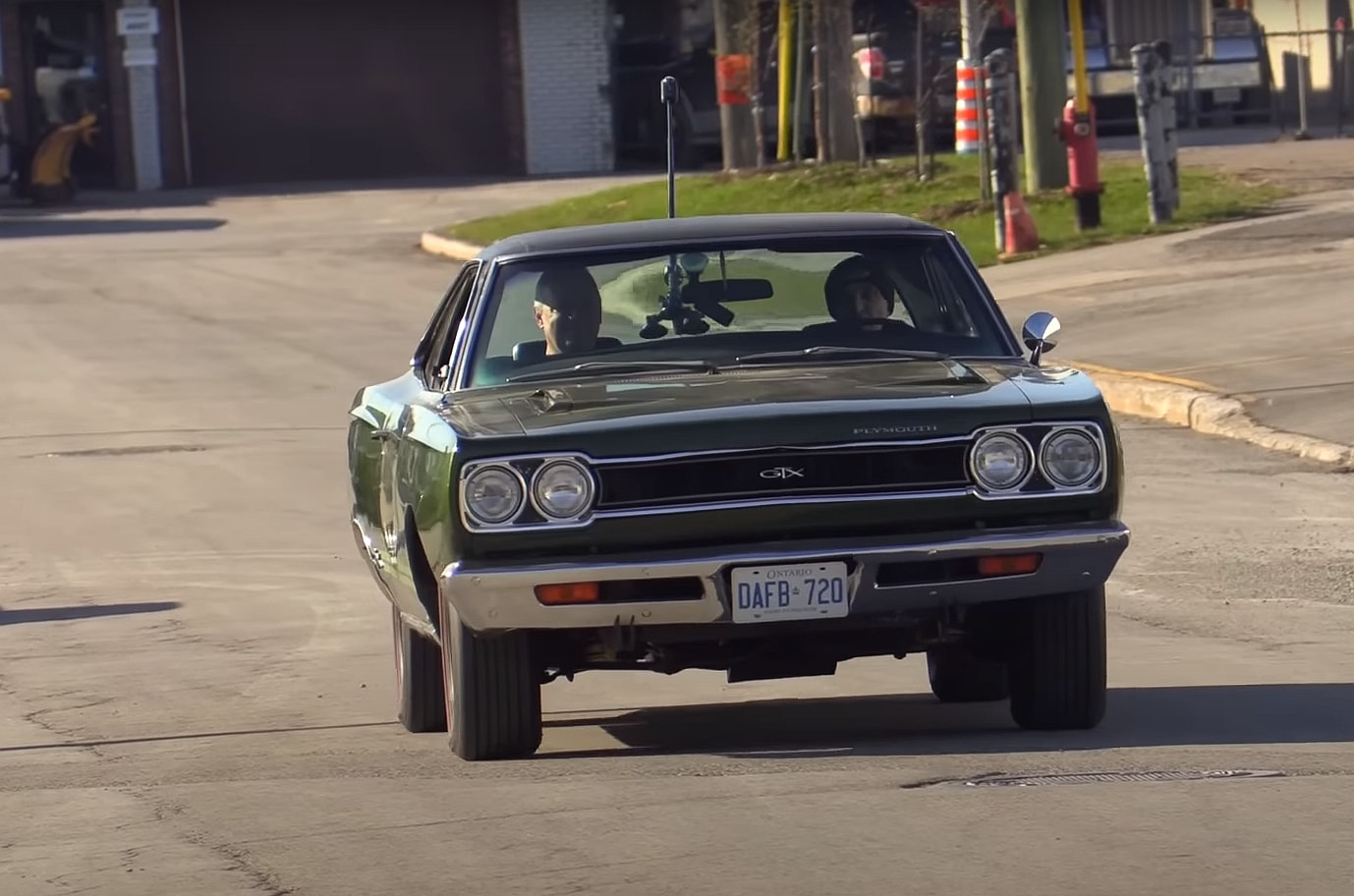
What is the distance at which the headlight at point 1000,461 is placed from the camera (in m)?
6.60

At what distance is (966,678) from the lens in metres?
7.99

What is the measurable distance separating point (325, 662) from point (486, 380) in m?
Result: 2.42

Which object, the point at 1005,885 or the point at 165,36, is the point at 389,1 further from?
the point at 1005,885

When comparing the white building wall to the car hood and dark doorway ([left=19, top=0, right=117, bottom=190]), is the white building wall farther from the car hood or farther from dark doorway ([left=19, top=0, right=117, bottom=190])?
the car hood

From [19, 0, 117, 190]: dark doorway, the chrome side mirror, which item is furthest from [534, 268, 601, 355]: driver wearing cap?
[19, 0, 117, 190]: dark doorway

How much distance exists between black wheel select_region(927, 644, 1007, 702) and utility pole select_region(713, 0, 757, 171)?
2163 centimetres

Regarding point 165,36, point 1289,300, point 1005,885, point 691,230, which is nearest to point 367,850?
point 1005,885

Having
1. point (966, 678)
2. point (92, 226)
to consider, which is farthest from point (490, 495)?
point (92, 226)

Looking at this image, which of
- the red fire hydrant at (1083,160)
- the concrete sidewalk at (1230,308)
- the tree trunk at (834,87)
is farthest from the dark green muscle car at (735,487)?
the tree trunk at (834,87)

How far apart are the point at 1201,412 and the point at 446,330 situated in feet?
24.2

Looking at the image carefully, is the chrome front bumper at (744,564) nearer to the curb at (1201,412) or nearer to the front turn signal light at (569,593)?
the front turn signal light at (569,593)

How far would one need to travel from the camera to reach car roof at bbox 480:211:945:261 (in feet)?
25.6

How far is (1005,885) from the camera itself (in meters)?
5.34

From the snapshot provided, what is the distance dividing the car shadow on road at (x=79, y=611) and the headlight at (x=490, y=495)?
470 centimetres
